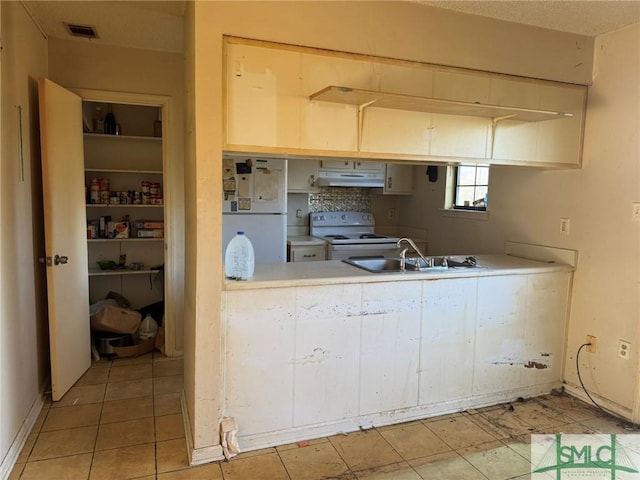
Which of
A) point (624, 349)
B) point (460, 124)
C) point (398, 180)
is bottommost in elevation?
point (624, 349)

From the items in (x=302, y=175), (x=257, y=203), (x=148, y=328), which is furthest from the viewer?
(x=302, y=175)

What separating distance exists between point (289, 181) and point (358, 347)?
8.28ft

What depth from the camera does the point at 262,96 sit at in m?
2.19

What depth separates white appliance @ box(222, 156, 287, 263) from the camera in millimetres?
3992

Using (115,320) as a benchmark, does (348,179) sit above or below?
above

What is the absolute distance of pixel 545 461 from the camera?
2.29m

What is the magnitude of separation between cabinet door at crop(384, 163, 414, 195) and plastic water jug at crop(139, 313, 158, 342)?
280cm

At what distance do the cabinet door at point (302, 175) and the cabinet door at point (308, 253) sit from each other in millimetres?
631

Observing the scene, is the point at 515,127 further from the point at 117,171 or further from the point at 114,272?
the point at 114,272

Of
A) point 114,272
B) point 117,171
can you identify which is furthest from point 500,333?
point 117,171

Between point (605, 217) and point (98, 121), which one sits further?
point (98, 121)

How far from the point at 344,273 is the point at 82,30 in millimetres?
2315

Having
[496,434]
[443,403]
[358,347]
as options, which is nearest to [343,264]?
[358,347]

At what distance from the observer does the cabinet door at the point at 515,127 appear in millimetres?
2674
